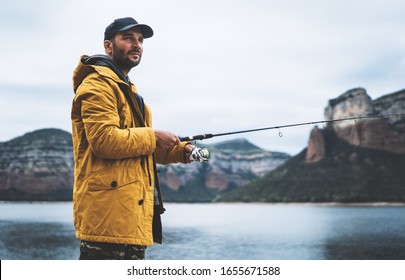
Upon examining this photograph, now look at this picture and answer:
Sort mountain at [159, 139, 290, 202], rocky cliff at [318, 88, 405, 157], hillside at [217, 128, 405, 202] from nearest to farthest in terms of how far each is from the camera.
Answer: hillside at [217, 128, 405, 202]
rocky cliff at [318, 88, 405, 157]
mountain at [159, 139, 290, 202]

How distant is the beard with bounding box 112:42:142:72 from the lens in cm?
242

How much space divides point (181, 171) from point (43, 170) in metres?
54.0

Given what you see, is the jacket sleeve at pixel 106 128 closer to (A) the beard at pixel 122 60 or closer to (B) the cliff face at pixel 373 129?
(A) the beard at pixel 122 60

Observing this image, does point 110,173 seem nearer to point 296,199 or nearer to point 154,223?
point 154,223

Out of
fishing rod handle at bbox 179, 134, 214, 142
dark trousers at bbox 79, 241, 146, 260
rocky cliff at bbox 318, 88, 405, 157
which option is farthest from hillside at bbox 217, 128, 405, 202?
dark trousers at bbox 79, 241, 146, 260

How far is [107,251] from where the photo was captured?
2.19 m

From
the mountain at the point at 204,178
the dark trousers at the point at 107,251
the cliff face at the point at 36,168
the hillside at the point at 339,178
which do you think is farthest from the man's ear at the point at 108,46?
the mountain at the point at 204,178

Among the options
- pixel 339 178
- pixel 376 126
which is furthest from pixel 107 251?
pixel 376 126

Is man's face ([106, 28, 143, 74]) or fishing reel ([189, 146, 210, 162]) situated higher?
man's face ([106, 28, 143, 74])

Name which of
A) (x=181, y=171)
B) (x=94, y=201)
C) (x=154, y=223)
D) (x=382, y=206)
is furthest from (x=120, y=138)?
(x=181, y=171)

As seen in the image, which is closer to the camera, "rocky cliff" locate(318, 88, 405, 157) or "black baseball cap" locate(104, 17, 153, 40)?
"black baseball cap" locate(104, 17, 153, 40)

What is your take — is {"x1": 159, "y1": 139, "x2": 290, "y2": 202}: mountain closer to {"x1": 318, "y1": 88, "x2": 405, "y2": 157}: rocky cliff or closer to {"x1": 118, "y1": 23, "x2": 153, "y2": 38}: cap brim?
{"x1": 318, "y1": 88, "x2": 405, "y2": 157}: rocky cliff

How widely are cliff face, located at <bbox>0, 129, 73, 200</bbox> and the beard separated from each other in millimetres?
140433

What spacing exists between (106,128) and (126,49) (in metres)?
0.51
